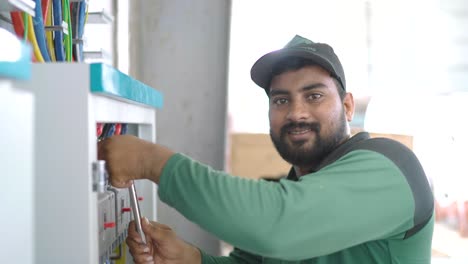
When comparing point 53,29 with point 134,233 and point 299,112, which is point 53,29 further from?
point 299,112

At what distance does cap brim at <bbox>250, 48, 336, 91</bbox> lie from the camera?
96 cm

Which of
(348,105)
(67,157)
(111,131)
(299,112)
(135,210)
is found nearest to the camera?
(67,157)

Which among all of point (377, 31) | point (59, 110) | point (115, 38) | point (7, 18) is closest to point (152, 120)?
point (7, 18)

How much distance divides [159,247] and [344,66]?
1379mm

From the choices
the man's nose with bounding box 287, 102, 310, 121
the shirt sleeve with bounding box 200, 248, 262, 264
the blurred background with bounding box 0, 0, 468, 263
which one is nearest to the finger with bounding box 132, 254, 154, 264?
the shirt sleeve with bounding box 200, 248, 262, 264

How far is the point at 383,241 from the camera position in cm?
83

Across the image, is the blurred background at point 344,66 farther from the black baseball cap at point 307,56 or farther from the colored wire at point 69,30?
the colored wire at point 69,30

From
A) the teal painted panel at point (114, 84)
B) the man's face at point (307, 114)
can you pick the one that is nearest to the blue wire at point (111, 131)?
the teal painted panel at point (114, 84)

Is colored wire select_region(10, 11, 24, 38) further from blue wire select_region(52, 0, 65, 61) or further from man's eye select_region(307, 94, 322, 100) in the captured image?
man's eye select_region(307, 94, 322, 100)

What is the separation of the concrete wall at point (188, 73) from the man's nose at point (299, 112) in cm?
97

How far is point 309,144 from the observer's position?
1.02 meters

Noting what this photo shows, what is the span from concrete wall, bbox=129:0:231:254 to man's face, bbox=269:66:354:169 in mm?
926

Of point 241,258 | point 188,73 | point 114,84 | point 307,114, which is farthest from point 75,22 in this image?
point 188,73

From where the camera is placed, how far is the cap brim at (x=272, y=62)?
3.16ft
